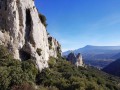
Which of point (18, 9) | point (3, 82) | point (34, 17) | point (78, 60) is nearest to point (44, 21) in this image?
point (34, 17)

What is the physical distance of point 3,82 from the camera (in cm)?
5166

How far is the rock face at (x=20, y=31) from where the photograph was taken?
66106 millimetres

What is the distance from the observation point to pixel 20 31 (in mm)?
69625

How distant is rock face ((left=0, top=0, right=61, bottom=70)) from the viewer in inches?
2603

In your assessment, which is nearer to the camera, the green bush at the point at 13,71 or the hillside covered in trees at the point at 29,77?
the green bush at the point at 13,71

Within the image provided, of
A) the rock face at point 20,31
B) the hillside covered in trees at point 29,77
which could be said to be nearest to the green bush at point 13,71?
the hillside covered in trees at point 29,77

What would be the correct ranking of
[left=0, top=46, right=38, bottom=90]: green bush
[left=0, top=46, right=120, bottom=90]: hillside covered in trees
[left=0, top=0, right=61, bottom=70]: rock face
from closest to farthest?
[left=0, top=46, right=38, bottom=90]: green bush
[left=0, top=46, right=120, bottom=90]: hillside covered in trees
[left=0, top=0, right=61, bottom=70]: rock face

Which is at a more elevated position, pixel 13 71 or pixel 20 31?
pixel 20 31

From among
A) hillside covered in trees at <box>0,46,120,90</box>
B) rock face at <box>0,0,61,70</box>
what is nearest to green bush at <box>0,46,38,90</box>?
hillside covered in trees at <box>0,46,120,90</box>

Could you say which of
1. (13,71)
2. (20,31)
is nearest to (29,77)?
(13,71)

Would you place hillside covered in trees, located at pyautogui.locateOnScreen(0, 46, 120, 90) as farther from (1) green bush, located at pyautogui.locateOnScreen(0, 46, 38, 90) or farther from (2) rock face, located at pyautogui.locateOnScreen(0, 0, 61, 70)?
(2) rock face, located at pyautogui.locateOnScreen(0, 0, 61, 70)

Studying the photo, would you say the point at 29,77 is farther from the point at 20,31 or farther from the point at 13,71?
the point at 20,31

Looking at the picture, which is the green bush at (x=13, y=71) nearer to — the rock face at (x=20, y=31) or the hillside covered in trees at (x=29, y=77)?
the hillside covered in trees at (x=29, y=77)

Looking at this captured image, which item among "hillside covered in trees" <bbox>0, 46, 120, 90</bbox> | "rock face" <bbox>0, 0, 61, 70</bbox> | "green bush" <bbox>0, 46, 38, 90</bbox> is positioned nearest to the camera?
"green bush" <bbox>0, 46, 38, 90</bbox>
